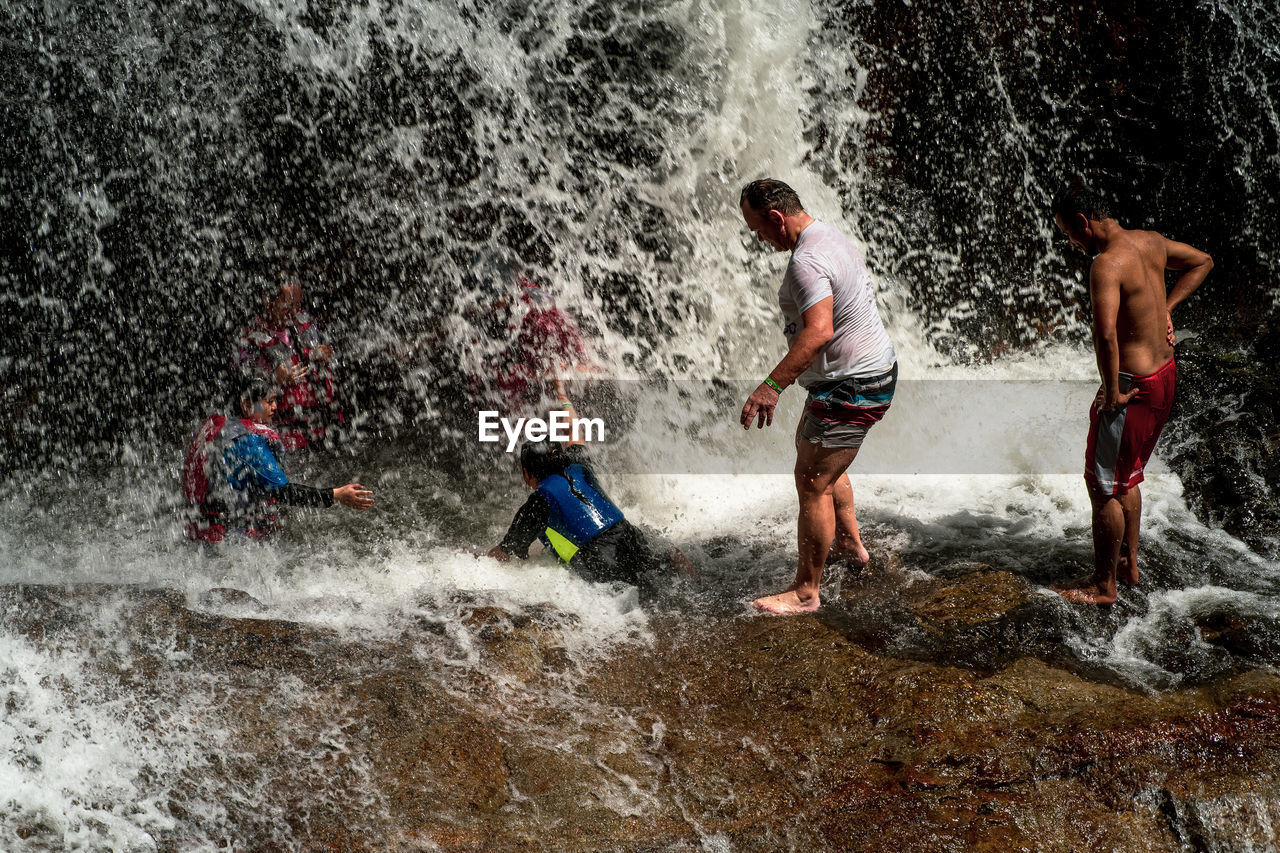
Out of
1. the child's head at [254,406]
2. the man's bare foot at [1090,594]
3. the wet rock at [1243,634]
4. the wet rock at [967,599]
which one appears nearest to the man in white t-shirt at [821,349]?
the wet rock at [967,599]

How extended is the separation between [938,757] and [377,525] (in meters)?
3.84

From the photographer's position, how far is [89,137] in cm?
698

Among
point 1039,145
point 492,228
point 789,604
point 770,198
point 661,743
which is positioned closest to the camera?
point 661,743

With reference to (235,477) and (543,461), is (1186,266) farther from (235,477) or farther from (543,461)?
(235,477)

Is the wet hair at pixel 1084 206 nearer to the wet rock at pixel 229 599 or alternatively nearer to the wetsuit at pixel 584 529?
the wetsuit at pixel 584 529

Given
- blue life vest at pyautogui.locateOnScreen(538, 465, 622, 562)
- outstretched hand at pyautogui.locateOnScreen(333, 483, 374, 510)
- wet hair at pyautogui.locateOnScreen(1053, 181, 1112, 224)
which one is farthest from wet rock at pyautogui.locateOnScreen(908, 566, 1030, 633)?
outstretched hand at pyautogui.locateOnScreen(333, 483, 374, 510)

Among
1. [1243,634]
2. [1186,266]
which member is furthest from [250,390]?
[1243,634]

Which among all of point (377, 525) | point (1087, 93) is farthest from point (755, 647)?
point (1087, 93)

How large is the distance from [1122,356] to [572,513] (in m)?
2.43

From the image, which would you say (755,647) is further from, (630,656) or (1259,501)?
(1259,501)

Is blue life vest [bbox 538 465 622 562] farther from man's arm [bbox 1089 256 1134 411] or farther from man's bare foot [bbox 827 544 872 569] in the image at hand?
man's arm [bbox 1089 256 1134 411]

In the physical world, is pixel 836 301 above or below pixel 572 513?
above

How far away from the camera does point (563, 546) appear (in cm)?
412

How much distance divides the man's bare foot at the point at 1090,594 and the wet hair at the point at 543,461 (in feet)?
7.55
